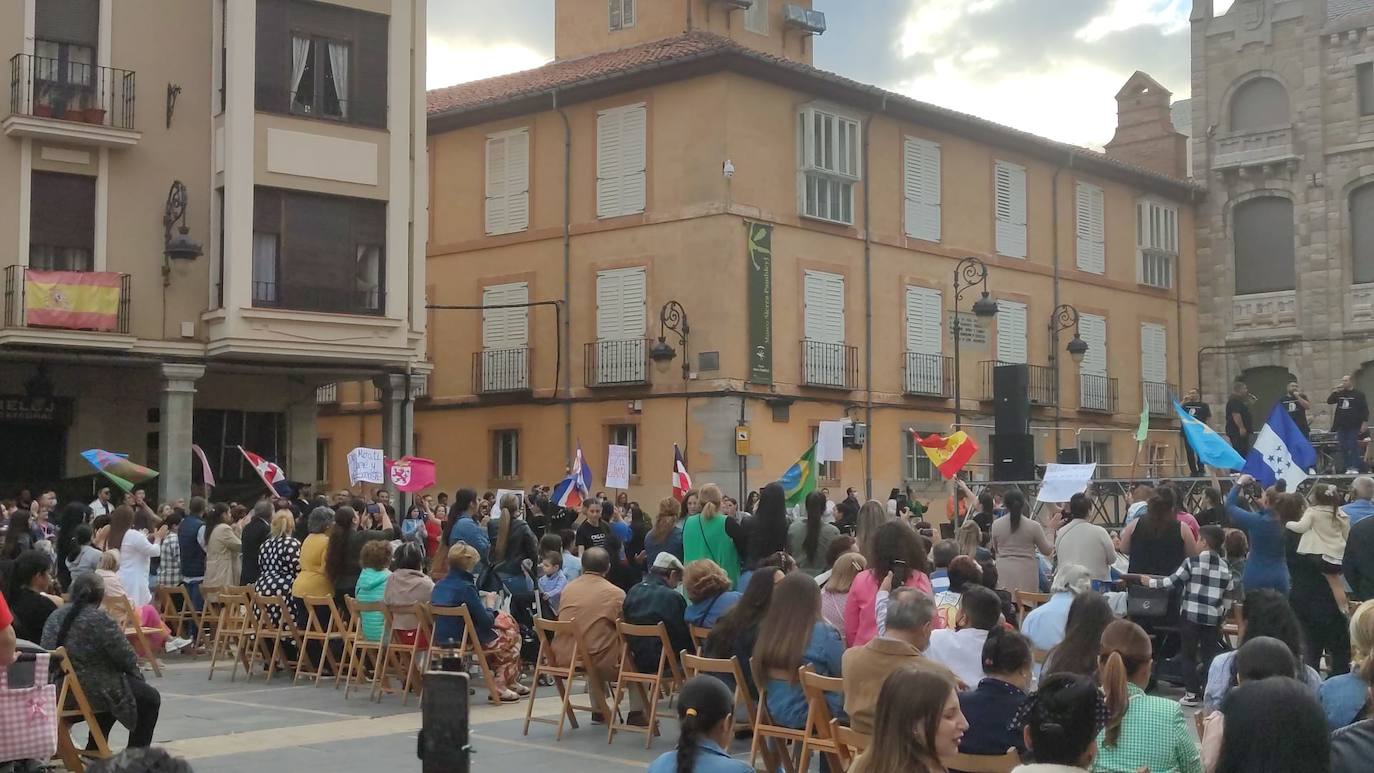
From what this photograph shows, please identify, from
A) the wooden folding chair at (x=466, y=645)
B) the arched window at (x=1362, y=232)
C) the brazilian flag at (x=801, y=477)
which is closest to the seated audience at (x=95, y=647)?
the wooden folding chair at (x=466, y=645)

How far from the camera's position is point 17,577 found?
10.3m

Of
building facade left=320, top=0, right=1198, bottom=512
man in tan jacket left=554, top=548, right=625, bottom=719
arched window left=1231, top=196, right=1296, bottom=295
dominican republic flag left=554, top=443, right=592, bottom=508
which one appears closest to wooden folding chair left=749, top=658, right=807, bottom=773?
man in tan jacket left=554, top=548, right=625, bottom=719

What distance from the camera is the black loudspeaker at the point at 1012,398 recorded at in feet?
82.1

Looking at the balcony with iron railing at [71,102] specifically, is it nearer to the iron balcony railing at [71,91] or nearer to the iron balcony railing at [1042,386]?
the iron balcony railing at [71,91]

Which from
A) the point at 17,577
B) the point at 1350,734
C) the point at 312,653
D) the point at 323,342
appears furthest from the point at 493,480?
Result: the point at 1350,734

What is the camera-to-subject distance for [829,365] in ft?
100

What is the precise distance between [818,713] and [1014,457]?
17.1 meters

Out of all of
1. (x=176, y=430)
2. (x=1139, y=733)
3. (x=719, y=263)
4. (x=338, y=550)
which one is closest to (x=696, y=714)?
(x=1139, y=733)

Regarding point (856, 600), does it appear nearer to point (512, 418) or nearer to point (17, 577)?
point (17, 577)

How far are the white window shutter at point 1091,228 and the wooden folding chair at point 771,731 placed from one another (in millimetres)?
29552

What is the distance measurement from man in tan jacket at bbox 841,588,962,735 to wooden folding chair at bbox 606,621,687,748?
3.38 metres

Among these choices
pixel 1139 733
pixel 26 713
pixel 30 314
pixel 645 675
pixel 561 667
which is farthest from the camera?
pixel 30 314

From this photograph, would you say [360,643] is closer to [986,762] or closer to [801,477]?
[801,477]

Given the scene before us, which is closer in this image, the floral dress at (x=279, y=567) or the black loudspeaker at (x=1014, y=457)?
the floral dress at (x=279, y=567)
